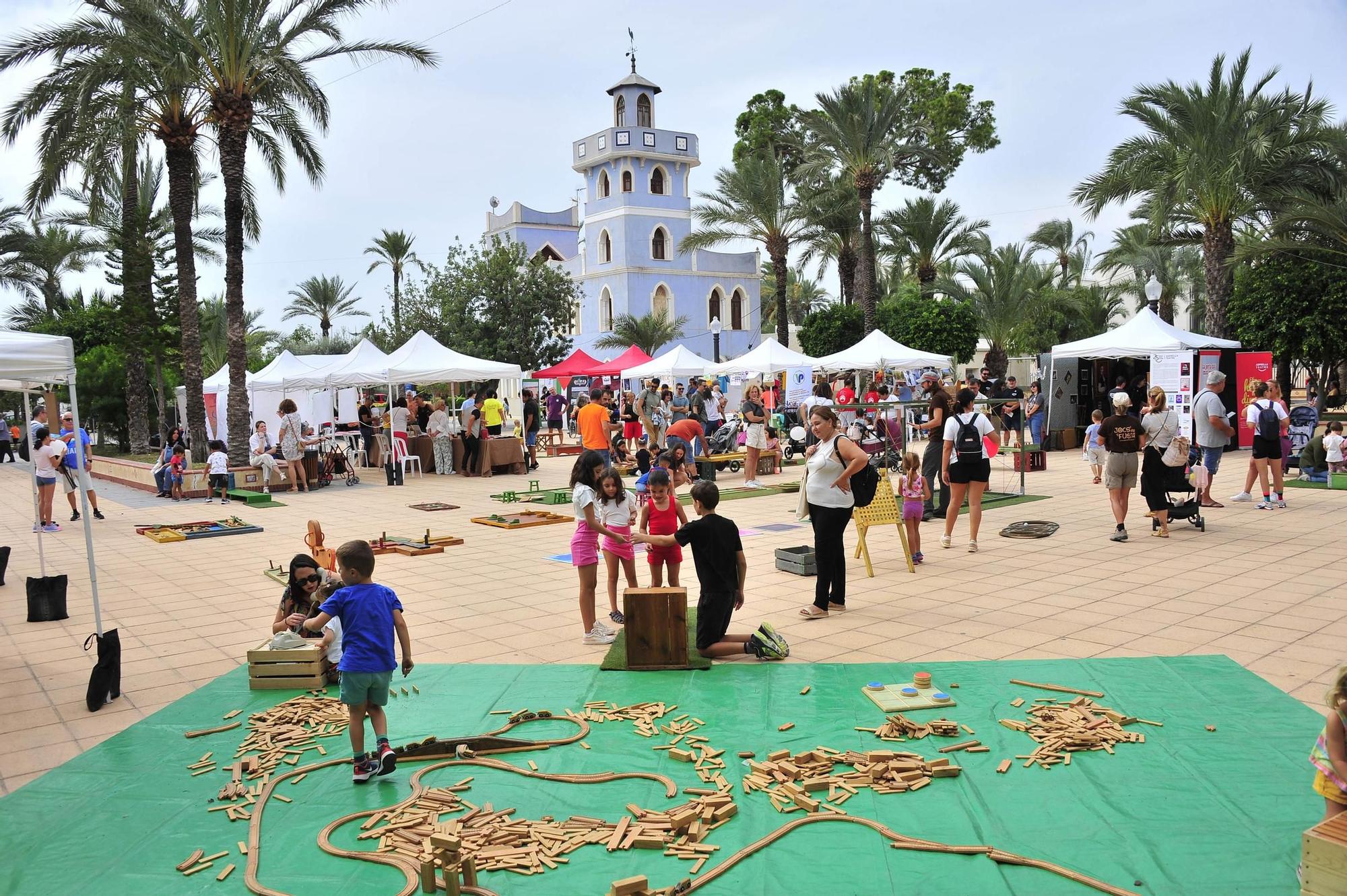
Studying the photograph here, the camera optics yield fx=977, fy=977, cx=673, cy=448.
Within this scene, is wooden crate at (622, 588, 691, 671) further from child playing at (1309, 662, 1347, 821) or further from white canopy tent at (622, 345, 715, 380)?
white canopy tent at (622, 345, 715, 380)

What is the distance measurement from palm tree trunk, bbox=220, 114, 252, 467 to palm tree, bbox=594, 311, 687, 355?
25.1 metres

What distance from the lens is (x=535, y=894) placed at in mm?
3668

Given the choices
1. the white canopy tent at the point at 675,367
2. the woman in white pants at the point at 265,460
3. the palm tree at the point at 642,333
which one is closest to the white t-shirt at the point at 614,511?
the woman in white pants at the point at 265,460

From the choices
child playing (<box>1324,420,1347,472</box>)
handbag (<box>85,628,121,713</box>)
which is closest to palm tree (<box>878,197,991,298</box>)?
child playing (<box>1324,420,1347,472</box>)

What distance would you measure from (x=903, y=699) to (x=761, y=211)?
2937 centimetres

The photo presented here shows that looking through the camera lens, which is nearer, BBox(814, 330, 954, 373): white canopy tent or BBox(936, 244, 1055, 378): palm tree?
BBox(814, 330, 954, 373): white canopy tent

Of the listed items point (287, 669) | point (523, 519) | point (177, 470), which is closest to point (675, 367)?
point (177, 470)

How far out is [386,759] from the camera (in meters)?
4.75

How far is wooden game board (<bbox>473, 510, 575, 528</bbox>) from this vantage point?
13.1 metres

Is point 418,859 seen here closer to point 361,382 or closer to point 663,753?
point 663,753

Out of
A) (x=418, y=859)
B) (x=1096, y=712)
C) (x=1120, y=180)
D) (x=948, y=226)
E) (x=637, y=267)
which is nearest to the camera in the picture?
(x=418, y=859)

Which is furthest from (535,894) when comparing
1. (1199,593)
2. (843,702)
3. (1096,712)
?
(1199,593)

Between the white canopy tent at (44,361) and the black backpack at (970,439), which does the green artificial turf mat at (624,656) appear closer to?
the white canopy tent at (44,361)

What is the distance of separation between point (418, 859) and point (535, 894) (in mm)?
583
